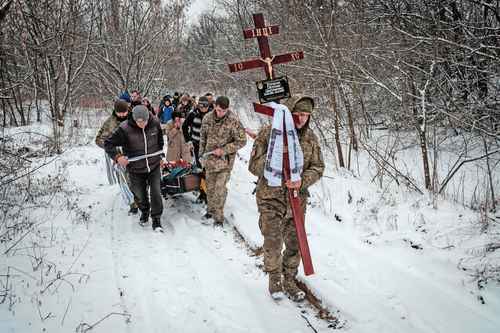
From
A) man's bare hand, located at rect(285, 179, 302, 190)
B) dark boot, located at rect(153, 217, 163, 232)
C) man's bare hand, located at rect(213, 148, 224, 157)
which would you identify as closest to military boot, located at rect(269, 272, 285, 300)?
man's bare hand, located at rect(285, 179, 302, 190)

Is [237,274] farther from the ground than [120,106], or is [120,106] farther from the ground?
[120,106]

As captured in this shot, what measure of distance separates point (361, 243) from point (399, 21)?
6.04 meters

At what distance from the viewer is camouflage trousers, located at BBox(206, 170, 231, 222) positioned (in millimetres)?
5590

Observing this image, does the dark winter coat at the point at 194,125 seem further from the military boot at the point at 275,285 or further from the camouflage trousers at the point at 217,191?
the military boot at the point at 275,285

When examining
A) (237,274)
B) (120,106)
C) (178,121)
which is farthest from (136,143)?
(178,121)

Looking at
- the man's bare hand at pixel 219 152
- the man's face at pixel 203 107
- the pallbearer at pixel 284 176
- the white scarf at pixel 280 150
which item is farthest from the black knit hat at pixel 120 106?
the white scarf at pixel 280 150

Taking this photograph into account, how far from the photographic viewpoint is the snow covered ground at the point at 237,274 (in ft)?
10.4

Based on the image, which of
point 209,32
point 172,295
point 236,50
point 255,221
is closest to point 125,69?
point 236,50

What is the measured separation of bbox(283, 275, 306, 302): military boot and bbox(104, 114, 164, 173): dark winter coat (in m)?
2.93

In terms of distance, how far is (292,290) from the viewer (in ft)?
11.8

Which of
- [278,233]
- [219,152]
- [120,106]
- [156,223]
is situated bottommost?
[156,223]

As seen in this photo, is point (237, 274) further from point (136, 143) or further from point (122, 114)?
point (122, 114)

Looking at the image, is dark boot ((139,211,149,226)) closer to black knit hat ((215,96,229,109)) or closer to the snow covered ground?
the snow covered ground

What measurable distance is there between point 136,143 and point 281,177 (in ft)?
9.43
